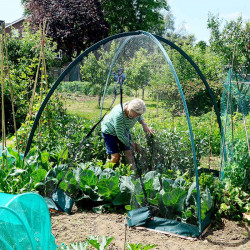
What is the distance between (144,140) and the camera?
4754mm

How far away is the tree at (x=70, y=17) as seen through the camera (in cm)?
2073

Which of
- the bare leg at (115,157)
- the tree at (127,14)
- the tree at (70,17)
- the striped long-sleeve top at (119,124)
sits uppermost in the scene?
the tree at (127,14)

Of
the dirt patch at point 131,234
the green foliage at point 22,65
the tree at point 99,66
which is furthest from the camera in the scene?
the green foliage at point 22,65

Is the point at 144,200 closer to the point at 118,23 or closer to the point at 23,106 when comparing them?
the point at 23,106

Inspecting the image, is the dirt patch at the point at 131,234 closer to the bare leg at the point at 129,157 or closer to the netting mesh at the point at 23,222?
the bare leg at the point at 129,157

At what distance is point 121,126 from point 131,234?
1.59 metres

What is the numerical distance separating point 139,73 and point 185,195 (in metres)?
2.13

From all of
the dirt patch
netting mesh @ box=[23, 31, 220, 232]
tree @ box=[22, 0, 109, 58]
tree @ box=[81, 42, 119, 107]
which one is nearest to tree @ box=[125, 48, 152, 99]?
netting mesh @ box=[23, 31, 220, 232]

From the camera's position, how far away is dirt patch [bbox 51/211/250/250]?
3.00 m

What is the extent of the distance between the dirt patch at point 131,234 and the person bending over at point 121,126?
47.2 inches

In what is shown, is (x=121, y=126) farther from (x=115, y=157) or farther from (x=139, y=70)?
(x=139, y=70)

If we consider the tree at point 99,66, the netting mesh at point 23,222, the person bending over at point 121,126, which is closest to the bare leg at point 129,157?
the person bending over at point 121,126

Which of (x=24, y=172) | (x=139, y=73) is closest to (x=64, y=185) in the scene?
(x=24, y=172)

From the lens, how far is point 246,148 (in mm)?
4133
